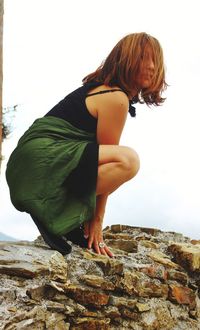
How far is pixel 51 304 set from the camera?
3.01m

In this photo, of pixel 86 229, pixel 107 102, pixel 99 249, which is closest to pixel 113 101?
pixel 107 102

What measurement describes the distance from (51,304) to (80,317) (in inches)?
9.8

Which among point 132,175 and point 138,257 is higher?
point 132,175

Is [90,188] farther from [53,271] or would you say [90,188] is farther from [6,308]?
[6,308]

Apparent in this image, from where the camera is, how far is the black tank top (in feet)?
12.1

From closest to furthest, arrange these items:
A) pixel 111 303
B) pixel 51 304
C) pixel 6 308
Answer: pixel 6 308 → pixel 51 304 → pixel 111 303

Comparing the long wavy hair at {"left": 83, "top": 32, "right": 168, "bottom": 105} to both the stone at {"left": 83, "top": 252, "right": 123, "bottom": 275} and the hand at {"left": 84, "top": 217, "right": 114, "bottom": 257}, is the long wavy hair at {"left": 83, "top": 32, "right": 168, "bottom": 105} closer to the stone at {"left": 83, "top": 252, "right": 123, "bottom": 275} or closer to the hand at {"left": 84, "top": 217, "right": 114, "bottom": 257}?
the hand at {"left": 84, "top": 217, "right": 114, "bottom": 257}

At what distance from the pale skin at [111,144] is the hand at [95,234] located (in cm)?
7

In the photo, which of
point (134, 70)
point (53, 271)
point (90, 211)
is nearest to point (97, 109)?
point (134, 70)

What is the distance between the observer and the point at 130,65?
145 inches

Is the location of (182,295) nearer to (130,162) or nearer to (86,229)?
(86,229)

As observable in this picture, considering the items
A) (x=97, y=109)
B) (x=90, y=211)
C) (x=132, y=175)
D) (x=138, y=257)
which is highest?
(x=97, y=109)

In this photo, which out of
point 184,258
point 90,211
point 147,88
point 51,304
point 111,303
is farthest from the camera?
point 184,258

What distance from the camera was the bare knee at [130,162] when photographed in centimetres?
358
